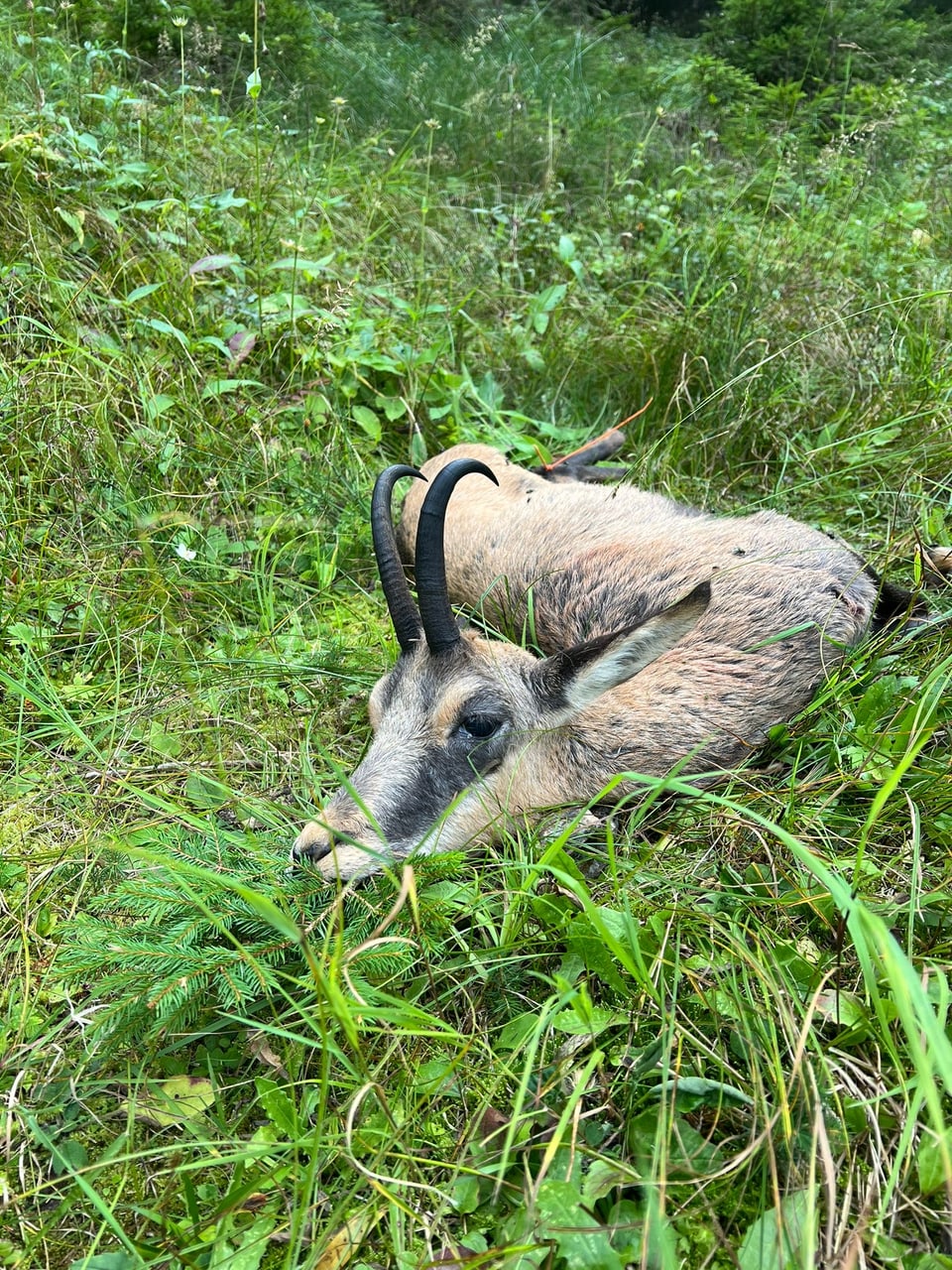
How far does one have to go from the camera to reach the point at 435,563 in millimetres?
3293

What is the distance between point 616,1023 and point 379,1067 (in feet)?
2.12

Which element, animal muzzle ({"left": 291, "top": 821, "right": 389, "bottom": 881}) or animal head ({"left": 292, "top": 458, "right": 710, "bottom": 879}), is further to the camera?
animal head ({"left": 292, "top": 458, "right": 710, "bottom": 879})

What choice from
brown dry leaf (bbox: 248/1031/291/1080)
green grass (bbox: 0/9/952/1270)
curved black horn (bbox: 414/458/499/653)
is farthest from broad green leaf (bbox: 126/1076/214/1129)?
curved black horn (bbox: 414/458/499/653)

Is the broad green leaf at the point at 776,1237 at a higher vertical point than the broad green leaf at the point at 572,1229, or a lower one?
higher

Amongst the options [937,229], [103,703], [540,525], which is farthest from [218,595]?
[937,229]

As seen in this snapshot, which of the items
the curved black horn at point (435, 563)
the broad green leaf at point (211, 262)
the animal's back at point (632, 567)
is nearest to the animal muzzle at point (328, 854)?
the curved black horn at point (435, 563)

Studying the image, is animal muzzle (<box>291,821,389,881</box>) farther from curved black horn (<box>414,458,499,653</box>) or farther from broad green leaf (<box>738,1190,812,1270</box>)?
broad green leaf (<box>738,1190,812,1270</box>)

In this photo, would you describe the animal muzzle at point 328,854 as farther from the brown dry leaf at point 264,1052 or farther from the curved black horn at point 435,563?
the curved black horn at point 435,563

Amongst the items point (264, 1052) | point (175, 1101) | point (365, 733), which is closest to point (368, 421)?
point (365, 733)

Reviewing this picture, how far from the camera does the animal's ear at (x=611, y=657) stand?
9.87ft

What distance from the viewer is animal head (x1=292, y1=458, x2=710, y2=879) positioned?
122 inches

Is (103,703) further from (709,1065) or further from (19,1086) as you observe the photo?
(709,1065)

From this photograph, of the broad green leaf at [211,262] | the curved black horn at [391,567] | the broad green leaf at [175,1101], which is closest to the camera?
the broad green leaf at [175,1101]

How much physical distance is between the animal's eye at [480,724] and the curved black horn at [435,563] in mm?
302
